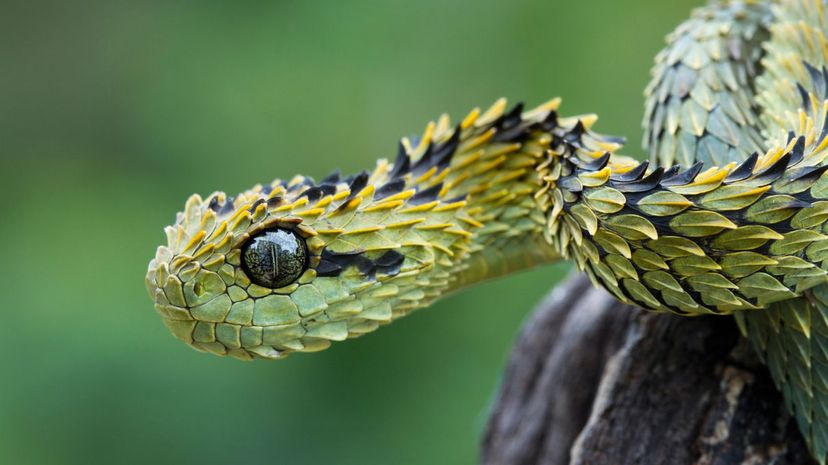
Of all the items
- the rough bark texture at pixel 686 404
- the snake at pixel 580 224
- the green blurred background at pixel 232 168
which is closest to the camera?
the snake at pixel 580 224

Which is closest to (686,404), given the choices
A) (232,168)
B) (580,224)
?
(580,224)

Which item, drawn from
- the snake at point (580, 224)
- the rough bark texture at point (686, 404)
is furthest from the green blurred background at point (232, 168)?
the snake at point (580, 224)

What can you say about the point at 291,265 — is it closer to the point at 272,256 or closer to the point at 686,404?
the point at 272,256

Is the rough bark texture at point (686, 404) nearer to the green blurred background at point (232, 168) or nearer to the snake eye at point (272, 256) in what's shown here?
the snake eye at point (272, 256)

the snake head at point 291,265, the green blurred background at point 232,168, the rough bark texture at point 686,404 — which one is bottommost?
the rough bark texture at point 686,404

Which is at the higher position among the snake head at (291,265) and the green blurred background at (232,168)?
the green blurred background at (232,168)

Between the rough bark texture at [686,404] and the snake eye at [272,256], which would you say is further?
the rough bark texture at [686,404]

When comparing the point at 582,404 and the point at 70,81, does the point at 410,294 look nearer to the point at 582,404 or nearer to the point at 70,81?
the point at 582,404

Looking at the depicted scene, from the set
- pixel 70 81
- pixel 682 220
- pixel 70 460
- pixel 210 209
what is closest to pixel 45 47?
pixel 70 81
